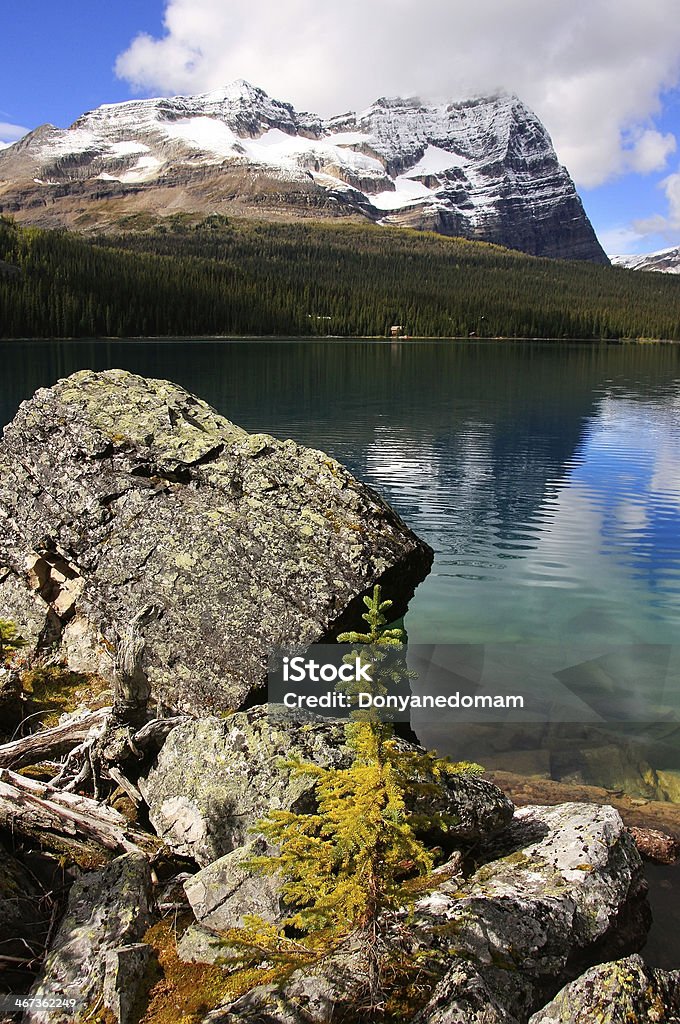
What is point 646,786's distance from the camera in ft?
30.2

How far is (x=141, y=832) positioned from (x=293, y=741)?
1.44 metres

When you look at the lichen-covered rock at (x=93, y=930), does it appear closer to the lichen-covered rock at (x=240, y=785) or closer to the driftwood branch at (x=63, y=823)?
the driftwood branch at (x=63, y=823)

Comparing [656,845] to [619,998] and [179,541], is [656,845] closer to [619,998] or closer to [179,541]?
[619,998]

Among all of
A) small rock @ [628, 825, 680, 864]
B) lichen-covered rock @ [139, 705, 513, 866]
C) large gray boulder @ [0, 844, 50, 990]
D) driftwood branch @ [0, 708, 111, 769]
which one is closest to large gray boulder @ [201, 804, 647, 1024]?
lichen-covered rock @ [139, 705, 513, 866]

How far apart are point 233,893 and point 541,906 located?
7.28ft

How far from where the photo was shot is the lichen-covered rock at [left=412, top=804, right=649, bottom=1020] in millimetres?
4406

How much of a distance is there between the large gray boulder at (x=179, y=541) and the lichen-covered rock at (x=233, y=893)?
7.68 ft

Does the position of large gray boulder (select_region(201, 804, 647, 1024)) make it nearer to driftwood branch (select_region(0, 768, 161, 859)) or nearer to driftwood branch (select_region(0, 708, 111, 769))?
driftwood branch (select_region(0, 768, 161, 859))

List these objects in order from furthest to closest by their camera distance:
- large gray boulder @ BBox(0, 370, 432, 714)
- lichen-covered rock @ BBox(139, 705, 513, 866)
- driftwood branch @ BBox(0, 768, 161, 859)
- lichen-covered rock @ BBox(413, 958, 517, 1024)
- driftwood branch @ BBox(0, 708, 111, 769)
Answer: large gray boulder @ BBox(0, 370, 432, 714)
driftwood branch @ BBox(0, 708, 111, 769)
lichen-covered rock @ BBox(139, 705, 513, 866)
driftwood branch @ BBox(0, 768, 161, 859)
lichen-covered rock @ BBox(413, 958, 517, 1024)

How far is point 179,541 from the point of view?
8.68 meters

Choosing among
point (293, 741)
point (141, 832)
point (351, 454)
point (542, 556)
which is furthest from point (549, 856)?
point (351, 454)

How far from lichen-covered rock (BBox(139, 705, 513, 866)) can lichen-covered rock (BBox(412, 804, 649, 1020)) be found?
49 cm

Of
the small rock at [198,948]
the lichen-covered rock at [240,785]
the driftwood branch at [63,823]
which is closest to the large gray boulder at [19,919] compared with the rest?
the driftwood branch at [63,823]

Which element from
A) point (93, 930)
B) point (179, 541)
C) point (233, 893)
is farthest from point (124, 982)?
point (179, 541)
